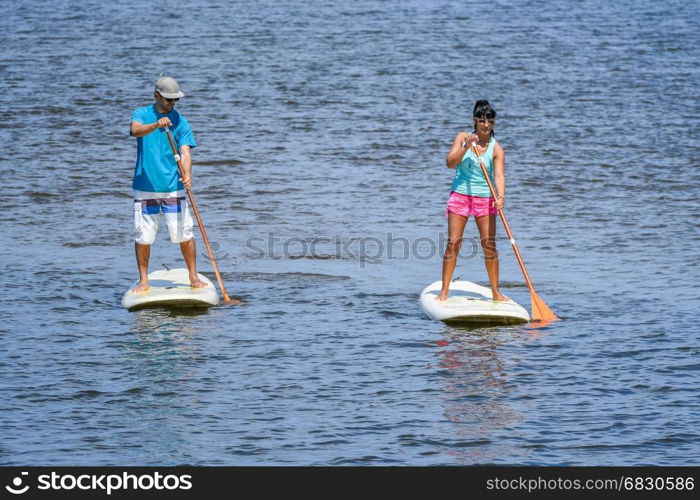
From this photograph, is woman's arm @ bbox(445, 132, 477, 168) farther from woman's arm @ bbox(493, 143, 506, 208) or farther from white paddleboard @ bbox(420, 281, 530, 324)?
white paddleboard @ bbox(420, 281, 530, 324)

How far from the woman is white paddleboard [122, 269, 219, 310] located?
6.89ft

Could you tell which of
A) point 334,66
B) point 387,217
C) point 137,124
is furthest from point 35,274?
point 334,66

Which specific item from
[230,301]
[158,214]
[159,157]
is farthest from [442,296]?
[159,157]

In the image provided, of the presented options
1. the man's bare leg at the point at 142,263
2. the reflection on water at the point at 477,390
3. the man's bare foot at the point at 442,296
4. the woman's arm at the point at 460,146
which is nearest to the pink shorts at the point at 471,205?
the woman's arm at the point at 460,146

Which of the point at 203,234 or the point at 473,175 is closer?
the point at 473,175

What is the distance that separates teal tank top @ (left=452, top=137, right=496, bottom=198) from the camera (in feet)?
37.1

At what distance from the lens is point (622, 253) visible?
14328mm

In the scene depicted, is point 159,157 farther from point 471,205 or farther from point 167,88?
point 471,205

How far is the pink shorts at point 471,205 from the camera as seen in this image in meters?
11.5

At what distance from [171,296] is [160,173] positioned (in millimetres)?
1107

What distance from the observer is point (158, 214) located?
11852 mm

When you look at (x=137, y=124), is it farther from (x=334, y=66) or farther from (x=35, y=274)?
(x=334, y=66)

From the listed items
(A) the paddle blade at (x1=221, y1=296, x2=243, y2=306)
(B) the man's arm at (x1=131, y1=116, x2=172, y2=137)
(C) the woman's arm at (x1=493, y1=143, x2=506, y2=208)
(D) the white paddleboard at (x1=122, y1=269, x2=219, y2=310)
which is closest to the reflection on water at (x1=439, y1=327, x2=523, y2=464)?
(C) the woman's arm at (x1=493, y1=143, x2=506, y2=208)
